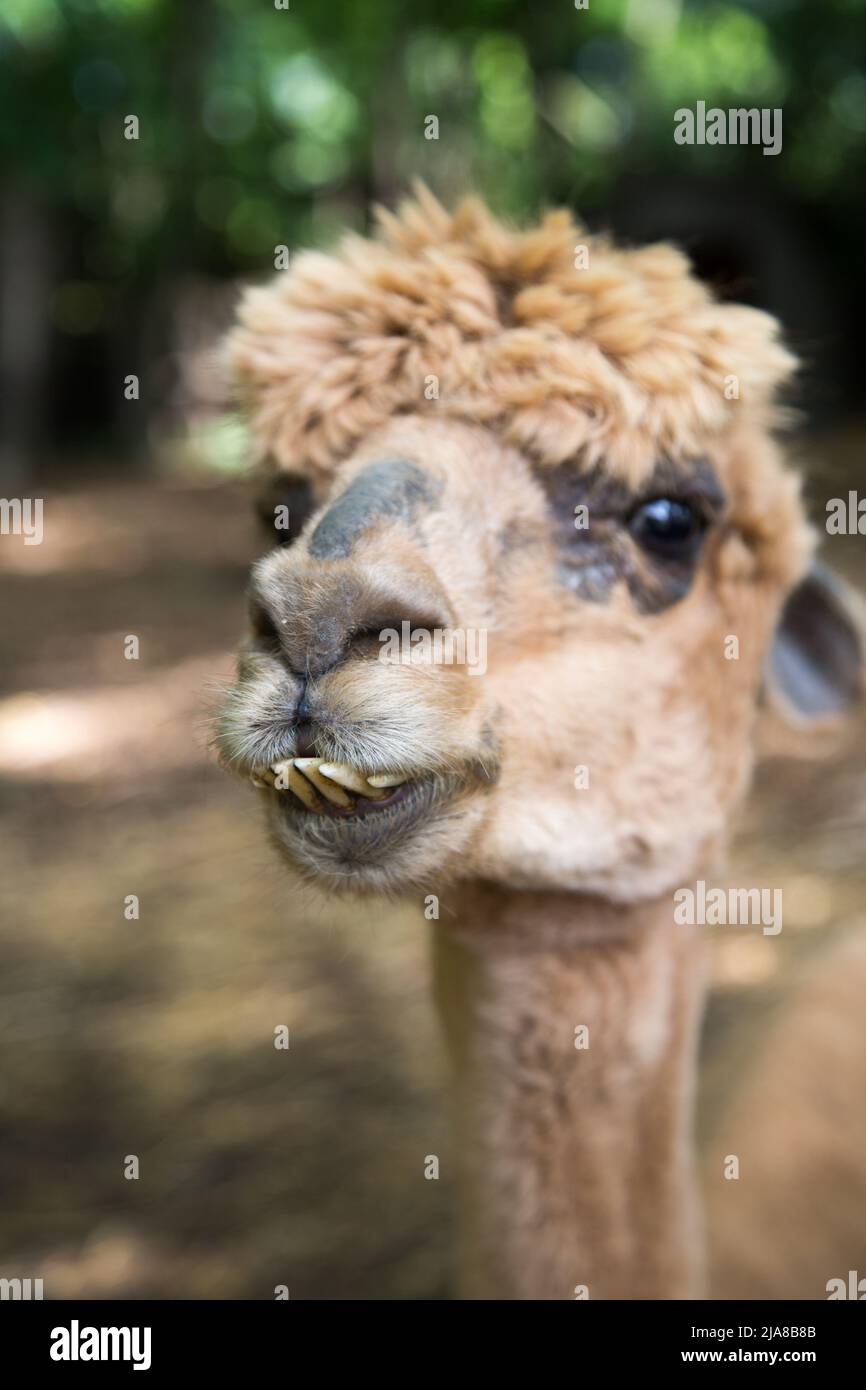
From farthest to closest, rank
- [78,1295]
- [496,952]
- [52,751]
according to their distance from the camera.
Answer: [52,751]
[78,1295]
[496,952]

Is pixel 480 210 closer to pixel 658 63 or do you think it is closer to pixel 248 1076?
pixel 248 1076

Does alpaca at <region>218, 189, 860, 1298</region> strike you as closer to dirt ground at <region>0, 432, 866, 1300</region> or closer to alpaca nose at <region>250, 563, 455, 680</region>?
alpaca nose at <region>250, 563, 455, 680</region>

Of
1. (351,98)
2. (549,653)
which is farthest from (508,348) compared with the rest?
(351,98)

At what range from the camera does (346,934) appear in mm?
→ 5562

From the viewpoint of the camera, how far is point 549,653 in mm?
2305

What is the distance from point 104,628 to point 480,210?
7.44 m

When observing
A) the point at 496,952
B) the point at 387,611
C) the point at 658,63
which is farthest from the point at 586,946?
the point at 658,63

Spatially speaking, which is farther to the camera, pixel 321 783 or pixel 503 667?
pixel 503 667

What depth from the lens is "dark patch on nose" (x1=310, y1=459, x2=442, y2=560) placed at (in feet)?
6.59

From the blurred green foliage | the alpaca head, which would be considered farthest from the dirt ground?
the blurred green foliage

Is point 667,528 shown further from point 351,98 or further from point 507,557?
point 351,98

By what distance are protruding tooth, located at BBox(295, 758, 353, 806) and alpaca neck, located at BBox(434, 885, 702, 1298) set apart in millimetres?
455

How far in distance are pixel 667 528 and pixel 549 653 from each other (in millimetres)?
384

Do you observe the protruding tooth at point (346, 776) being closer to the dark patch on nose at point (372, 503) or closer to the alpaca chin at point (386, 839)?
the alpaca chin at point (386, 839)
